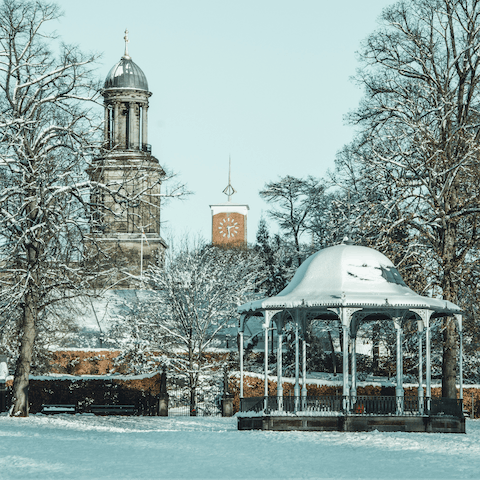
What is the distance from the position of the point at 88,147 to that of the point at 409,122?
1037 cm

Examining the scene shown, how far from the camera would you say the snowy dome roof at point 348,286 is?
22.2 m

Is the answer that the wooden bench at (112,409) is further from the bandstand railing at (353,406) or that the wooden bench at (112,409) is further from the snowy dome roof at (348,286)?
the bandstand railing at (353,406)

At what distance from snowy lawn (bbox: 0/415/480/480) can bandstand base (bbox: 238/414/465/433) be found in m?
0.69

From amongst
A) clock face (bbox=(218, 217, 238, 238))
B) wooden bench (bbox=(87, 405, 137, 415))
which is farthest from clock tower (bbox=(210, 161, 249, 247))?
wooden bench (bbox=(87, 405, 137, 415))

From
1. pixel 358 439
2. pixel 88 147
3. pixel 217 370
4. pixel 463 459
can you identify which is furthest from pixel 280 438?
pixel 217 370

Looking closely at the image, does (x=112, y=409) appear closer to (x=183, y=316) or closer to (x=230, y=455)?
(x=183, y=316)

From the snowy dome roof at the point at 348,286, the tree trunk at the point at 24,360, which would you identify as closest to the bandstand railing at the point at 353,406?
the snowy dome roof at the point at 348,286

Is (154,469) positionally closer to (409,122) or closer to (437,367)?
(409,122)

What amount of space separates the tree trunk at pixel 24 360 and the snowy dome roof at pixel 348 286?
6.99 m

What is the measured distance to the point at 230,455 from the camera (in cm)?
1669

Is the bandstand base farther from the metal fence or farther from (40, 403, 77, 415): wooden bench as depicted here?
the metal fence

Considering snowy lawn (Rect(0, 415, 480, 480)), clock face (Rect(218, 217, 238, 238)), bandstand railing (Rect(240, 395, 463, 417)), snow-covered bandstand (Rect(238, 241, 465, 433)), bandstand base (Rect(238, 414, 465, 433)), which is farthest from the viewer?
clock face (Rect(218, 217, 238, 238))

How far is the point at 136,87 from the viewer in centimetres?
7531

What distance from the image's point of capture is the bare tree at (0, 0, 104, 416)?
25.4 m
